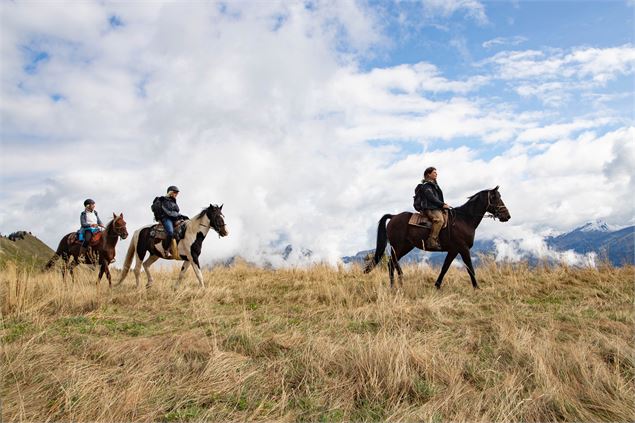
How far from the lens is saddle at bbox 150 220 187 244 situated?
32.8ft

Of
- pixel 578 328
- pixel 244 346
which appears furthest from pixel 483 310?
pixel 244 346

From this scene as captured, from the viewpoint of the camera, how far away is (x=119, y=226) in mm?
10469

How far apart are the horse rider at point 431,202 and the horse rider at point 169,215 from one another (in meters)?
6.15

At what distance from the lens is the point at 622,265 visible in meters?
10.8

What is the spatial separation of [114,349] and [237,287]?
5273mm

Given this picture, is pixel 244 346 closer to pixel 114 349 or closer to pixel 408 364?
pixel 114 349

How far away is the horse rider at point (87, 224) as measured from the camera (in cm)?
1079

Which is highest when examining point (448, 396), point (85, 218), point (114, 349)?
point (85, 218)

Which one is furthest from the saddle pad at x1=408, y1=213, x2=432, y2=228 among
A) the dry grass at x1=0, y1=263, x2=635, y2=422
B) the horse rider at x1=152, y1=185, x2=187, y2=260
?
the horse rider at x1=152, y1=185, x2=187, y2=260

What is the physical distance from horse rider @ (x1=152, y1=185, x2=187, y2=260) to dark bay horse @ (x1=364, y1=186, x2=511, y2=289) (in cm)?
500

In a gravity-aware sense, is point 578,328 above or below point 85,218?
below

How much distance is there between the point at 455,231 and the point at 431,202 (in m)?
0.96

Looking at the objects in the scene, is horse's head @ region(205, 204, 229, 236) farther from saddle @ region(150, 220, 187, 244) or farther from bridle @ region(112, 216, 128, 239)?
bridle @ region(112, 216, 128, 239)

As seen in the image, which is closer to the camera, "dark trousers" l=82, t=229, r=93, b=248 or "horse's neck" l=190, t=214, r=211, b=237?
"horse's neck" l=190, t=214, r=211, b=237
